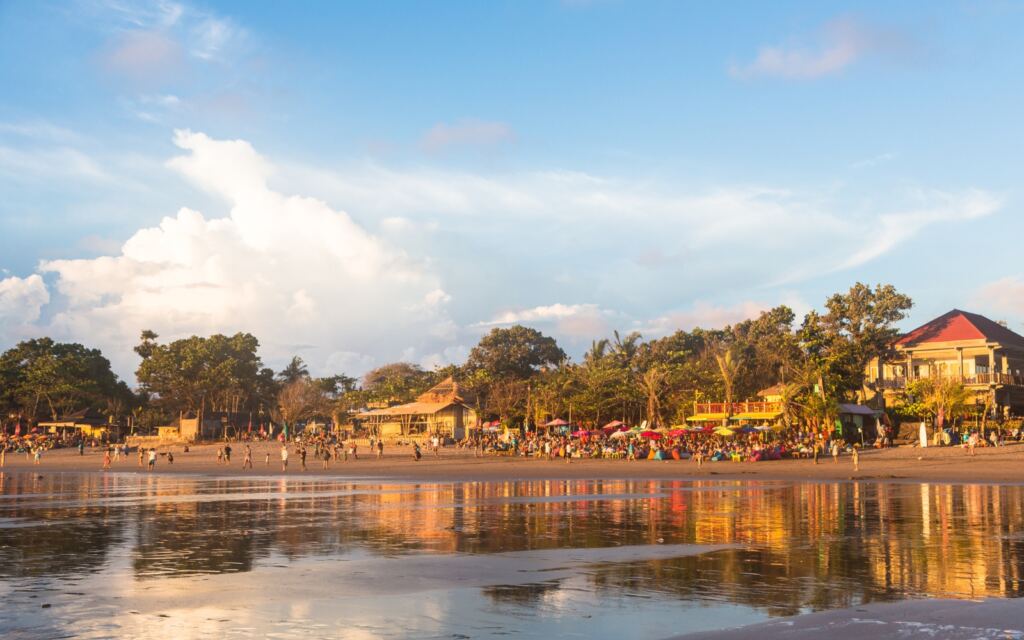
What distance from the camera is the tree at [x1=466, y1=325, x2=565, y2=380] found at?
293ft

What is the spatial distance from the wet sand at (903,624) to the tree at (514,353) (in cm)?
7697

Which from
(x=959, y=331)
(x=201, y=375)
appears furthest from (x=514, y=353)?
(x=959, y=331)

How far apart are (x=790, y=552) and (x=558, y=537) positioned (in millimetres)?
4683

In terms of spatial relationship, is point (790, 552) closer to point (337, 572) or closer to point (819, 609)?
point (819, 609)

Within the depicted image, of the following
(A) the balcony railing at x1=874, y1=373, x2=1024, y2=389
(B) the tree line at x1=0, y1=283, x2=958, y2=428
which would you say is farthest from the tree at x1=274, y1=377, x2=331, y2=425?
(A) the balcony railing at x1=874, y1=373, x2=1024, y2=389

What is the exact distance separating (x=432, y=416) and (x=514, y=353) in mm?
18722

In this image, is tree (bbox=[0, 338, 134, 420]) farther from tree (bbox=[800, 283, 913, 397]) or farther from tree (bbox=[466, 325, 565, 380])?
tree (bbox=[800, 283, 913, 397])

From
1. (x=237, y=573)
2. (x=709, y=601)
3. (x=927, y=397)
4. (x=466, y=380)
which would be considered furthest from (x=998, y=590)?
(x=466, y=380)

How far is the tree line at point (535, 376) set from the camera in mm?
59562

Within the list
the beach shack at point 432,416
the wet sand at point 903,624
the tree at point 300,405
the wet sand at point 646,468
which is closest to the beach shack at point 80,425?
the tree at point 300,405

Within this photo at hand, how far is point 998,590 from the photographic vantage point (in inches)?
452

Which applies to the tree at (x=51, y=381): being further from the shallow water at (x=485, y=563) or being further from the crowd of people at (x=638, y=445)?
the shallow water at (x=485, y=563)

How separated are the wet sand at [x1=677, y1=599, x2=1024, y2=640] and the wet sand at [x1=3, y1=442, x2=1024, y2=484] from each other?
90.7 feet

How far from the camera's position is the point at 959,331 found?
61062 mm
